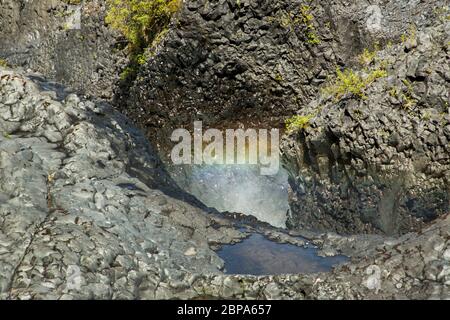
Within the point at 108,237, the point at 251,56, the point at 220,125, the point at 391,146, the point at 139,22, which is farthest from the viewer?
the point at 139,22

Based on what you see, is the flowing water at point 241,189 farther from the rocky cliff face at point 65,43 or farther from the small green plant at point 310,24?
the rocky cliff face at point 65,43

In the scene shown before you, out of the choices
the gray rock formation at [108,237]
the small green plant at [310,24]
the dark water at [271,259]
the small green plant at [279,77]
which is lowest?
the dark water at [271,259]

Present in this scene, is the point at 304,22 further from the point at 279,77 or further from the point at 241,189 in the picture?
the point at 241,189

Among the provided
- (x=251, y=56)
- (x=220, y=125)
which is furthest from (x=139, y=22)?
(x=220, y=125)

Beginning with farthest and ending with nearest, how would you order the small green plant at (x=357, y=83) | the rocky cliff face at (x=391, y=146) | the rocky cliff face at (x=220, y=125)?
the small green plant at (x=357, y=83) → the rocky cliff face at (x=391, y=146) → the rocky cliff face at (x=220, y=125)

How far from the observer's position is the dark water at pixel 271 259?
8.37 meters

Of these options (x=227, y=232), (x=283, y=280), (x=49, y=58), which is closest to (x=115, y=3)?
(x=49, y=58)

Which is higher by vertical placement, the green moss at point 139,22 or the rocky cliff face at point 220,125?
the green moss at point 139,22

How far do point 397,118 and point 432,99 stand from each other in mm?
715

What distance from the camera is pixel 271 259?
880 cm

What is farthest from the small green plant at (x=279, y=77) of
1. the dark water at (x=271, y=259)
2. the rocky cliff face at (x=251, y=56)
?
the dark water at (x=271, y=259)

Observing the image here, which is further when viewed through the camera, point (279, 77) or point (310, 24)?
point (279, 77)

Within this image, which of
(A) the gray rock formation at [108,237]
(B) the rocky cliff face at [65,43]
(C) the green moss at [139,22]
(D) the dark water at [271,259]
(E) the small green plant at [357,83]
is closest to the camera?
(A) the gray rock formation at [108,237]

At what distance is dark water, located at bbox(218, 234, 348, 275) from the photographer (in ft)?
27.5
